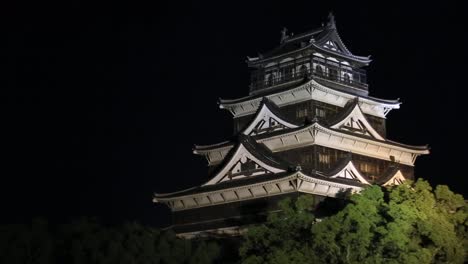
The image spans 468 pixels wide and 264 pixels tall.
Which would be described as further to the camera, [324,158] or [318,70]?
[318,70]

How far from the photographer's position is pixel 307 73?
1745 inches

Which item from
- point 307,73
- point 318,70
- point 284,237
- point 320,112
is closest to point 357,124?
point 320,112

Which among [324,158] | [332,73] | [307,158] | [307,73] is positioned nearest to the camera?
[307,158]

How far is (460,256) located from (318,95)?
14052mm

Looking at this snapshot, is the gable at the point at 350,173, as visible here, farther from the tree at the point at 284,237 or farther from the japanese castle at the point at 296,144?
the tree at the point at 284,237

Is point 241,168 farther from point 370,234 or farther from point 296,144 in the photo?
point 370,234

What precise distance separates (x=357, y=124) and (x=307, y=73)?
13.6 ft

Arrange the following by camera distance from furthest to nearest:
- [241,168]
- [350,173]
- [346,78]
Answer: [346,78], [241,168], [350,173]

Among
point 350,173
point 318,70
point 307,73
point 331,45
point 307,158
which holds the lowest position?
point 350,173

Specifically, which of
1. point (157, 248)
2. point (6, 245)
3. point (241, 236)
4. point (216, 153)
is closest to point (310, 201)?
point (157, 248)

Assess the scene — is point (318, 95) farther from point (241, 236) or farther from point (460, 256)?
point (460, 256)

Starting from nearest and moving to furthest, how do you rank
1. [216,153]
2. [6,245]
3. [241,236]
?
1. [6,245]
2. [241,236]
3. [216,153]

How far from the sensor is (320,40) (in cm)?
4544

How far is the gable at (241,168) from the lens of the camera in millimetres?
40906
